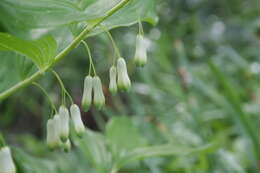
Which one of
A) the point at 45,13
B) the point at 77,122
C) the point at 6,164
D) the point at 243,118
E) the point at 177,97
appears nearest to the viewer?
the point at 45,13

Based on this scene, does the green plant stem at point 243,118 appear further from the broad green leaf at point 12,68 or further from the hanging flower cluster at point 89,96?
the broad green leaf at point 12,68

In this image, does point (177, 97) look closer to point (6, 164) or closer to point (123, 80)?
point (123, 80)

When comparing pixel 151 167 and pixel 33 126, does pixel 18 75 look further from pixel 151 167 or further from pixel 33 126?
pixel 33 126

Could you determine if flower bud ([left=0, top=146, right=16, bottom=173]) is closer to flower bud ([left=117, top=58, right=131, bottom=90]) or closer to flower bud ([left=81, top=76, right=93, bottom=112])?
flower bud ([left=81, top=76, right=93, bottom=112])

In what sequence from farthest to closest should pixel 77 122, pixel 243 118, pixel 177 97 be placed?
pixel 177 97 < pixel 243 118 < pixel 77 122

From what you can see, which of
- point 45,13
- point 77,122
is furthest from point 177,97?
point 45,13

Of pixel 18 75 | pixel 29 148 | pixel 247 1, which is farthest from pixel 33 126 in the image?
pixel 18 75

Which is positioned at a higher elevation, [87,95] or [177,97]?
[177,97]
